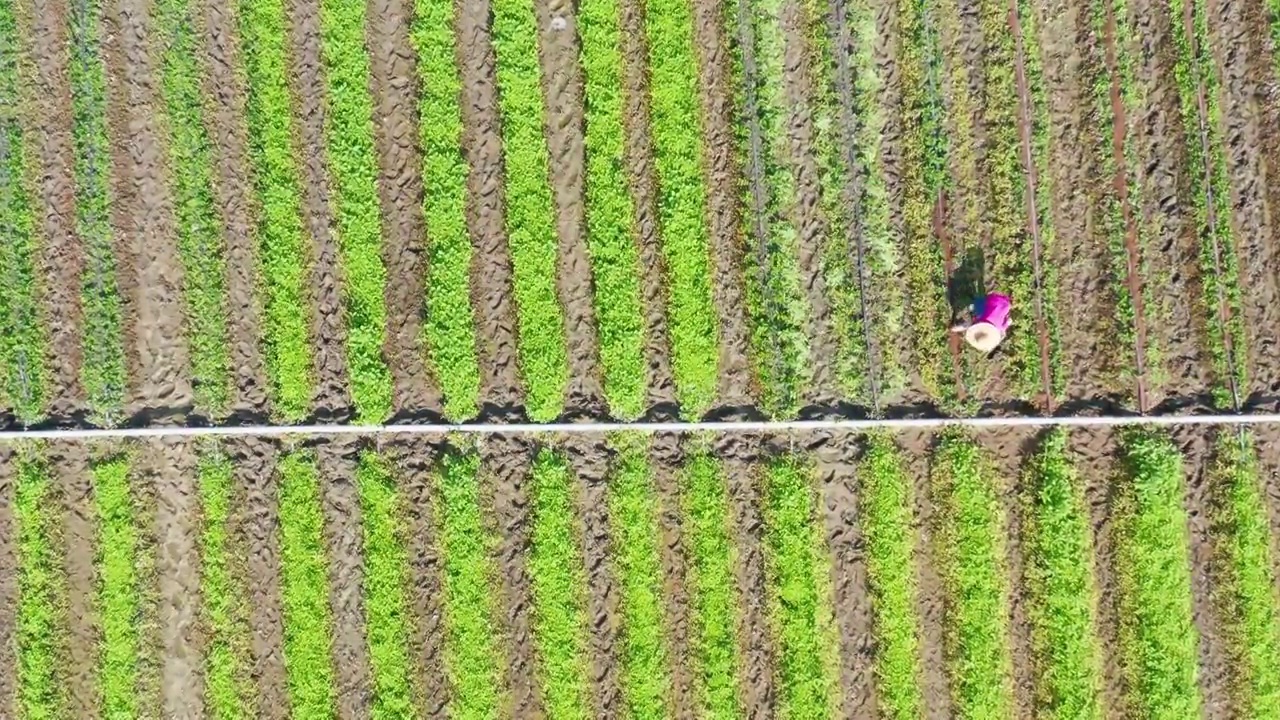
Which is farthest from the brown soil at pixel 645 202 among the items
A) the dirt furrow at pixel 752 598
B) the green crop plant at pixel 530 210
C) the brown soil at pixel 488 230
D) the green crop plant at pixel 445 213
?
the green crop plant at pixel 445 213

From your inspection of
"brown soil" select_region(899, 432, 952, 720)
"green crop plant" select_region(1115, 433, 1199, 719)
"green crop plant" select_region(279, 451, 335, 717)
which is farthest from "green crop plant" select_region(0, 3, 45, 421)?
"green crop plant" select_region(1115, 433, 1199, 719)

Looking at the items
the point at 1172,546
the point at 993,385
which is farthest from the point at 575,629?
the point at 1172,546

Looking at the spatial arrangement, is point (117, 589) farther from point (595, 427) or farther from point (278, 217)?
point (595, 427)

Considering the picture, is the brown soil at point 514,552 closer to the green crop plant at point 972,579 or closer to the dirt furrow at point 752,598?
the dirt furrow at point 752,598

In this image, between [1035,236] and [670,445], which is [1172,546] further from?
[670,445]

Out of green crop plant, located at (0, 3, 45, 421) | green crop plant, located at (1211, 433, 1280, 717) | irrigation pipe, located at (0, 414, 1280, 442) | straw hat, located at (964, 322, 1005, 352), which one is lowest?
green crop plant, located at (1211, 433, 1280, 717)

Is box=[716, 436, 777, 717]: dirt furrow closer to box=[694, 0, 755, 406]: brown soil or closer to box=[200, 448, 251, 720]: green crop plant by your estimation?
box=[694, 0, 755, 406]: brown soil
